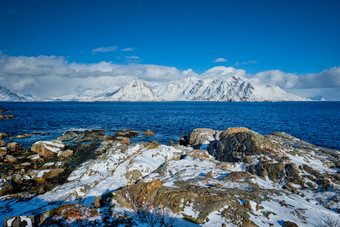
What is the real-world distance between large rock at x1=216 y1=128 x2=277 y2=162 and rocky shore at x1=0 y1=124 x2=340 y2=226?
0.08 meters

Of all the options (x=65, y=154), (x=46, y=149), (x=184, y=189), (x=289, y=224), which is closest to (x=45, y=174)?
(x=65, y=154)

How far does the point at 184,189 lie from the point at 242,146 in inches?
398

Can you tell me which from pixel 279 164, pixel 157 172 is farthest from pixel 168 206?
pixel 279 164

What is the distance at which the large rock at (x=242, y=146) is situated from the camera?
15.6 metres

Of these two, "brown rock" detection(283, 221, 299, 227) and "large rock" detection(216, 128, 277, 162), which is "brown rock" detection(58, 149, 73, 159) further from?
"brown rock" detection(283, 221, 299, 227)

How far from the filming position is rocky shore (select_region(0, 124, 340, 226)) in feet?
23.5

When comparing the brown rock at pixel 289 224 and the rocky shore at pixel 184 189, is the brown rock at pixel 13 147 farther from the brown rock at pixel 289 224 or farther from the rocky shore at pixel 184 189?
the brown rock at pixel 289 224

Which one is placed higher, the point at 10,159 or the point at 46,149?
the point at 46,149

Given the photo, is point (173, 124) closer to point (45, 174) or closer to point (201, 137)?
point (201, 137)

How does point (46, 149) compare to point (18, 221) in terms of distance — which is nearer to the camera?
point (18, 221)

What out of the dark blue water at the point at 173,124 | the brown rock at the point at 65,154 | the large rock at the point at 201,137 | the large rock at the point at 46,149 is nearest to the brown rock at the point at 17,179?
the brown rock at the point at 65,154

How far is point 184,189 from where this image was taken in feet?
30.2

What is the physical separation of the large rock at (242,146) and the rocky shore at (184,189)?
0.27ft

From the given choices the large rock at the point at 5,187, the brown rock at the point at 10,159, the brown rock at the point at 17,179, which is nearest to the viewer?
the large rock at the point at 5,187
